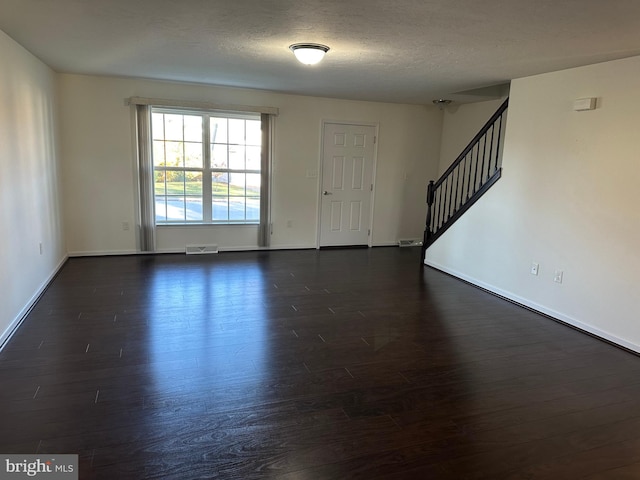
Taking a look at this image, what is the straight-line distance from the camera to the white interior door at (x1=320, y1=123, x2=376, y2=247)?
6668 millimetres

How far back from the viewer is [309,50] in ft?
11.2

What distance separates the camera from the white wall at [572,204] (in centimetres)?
347

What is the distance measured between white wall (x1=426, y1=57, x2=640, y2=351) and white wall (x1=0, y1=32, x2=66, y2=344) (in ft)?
15.4

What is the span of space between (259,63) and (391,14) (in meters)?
1.95

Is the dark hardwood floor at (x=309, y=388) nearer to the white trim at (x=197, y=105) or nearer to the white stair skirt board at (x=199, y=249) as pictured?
the white stair skirt board at (x=199, y=249)

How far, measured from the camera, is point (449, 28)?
9.44 ft

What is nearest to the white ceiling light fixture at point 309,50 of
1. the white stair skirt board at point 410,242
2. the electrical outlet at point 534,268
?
the electrical outlet at point 534,268

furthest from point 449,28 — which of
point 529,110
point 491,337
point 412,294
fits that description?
point 412,294

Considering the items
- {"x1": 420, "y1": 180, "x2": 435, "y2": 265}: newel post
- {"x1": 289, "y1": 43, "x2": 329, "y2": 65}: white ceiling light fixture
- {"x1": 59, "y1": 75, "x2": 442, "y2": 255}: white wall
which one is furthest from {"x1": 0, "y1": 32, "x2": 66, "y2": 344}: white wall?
{"x1": 420, "y1": 180, "x2": 435, "y2": 265}: newel post

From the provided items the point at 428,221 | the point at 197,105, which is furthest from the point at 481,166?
the point at 197,105

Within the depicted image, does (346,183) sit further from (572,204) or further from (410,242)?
(572,204)

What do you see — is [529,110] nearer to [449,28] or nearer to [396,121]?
[449,28]

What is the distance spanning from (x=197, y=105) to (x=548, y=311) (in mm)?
4912

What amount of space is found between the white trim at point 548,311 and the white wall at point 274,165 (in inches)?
76.2
